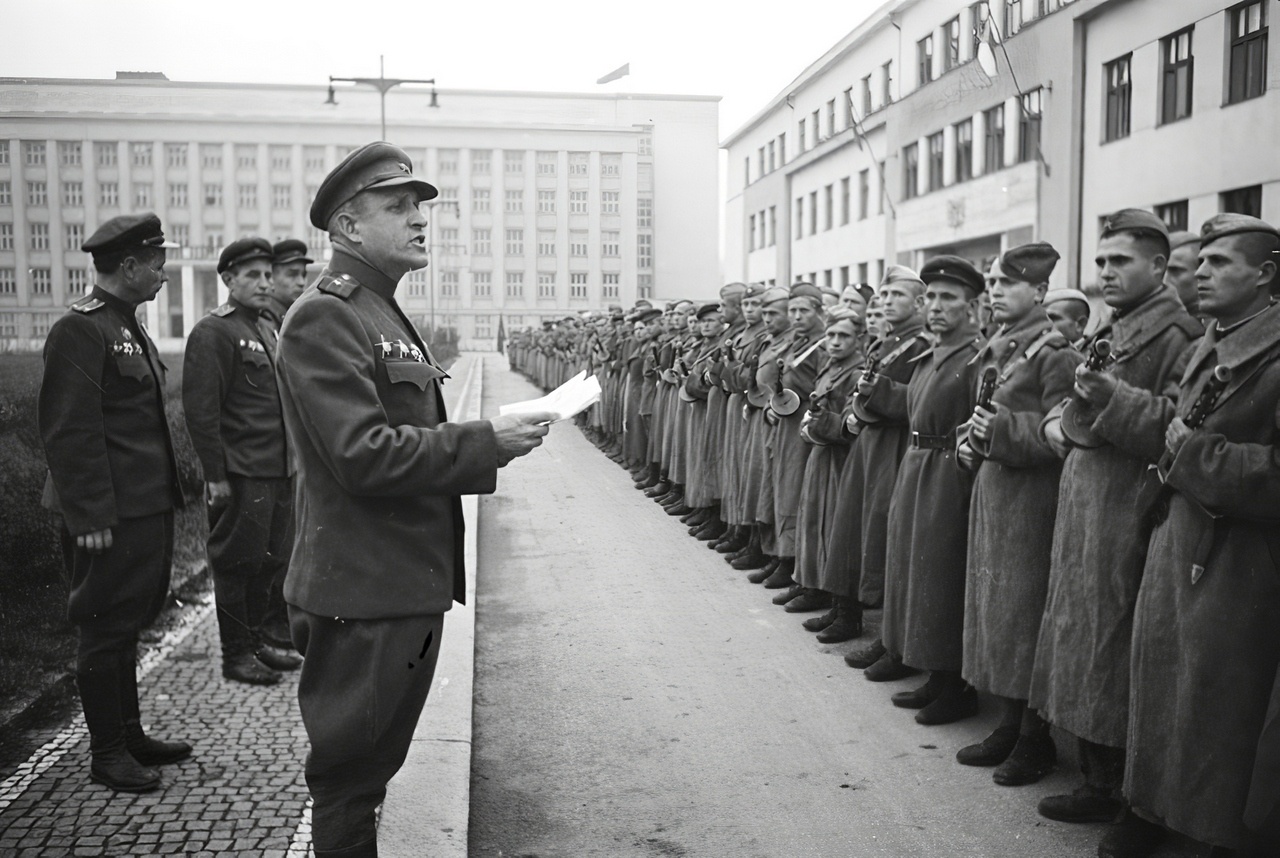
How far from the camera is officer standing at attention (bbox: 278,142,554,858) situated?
296cm

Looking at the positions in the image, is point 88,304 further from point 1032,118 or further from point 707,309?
point 1032,118

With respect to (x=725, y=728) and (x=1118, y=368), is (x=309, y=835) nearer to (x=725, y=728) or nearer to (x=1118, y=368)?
(x=725, y=728)

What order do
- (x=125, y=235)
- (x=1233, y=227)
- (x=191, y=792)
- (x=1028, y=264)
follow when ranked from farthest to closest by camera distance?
(x=1028, y=264) → (x=125, y=235) → (x=191, y=792) → (x=1233, y=227)

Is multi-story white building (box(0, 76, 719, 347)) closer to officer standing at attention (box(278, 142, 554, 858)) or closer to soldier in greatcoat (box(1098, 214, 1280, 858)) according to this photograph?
officer standing at attention (box(278, 142, 554, 858))

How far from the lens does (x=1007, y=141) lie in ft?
96.2

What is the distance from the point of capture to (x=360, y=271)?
3.19 m

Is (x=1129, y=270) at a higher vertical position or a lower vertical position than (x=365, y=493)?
higher

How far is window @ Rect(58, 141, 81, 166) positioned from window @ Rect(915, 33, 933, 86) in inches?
1263

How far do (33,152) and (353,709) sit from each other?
15.5 ft

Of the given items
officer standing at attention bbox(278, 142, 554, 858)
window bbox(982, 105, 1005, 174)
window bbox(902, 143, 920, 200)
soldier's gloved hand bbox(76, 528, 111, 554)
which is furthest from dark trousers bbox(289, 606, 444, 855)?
window bbox(902, 143, 920, 200)

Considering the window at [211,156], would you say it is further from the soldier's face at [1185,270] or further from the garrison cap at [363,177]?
the garrison cap at [363,177]

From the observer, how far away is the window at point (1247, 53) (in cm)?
1866

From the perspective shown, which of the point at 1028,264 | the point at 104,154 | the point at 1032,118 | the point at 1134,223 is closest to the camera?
the point at 1134,223

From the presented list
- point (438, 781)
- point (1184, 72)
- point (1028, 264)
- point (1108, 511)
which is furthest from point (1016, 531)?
point (1184, 72)
